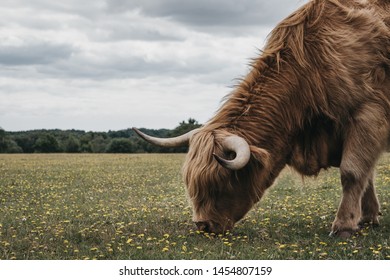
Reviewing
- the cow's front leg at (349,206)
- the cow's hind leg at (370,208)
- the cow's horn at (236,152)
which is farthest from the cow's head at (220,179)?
the cow's hind leg at (370,208)

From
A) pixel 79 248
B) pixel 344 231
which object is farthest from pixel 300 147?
pixel 79 248

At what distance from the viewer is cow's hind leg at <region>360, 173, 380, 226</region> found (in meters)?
8.38

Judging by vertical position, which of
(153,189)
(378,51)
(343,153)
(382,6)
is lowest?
(153,189)

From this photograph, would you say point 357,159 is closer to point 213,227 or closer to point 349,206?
point 349,206

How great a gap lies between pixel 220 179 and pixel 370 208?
3.05m

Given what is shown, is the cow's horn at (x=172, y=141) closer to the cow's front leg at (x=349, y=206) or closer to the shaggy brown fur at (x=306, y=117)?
the shaggy brown fur at (x=306, y=117)

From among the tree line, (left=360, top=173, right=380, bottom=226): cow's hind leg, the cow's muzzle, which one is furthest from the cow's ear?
the tree line

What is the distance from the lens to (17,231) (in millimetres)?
8078

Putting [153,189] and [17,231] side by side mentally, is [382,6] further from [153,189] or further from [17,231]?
[153,189]

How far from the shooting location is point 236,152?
669 cm

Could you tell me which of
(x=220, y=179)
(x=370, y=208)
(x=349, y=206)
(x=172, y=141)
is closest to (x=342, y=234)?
(x=349, y=206)

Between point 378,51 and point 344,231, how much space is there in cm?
280

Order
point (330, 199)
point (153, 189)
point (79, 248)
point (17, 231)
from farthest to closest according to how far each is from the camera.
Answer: point (153, 189) → point (330, 199) → point (17, 231) → point (79, 248)

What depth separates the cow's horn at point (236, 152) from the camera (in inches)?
253
